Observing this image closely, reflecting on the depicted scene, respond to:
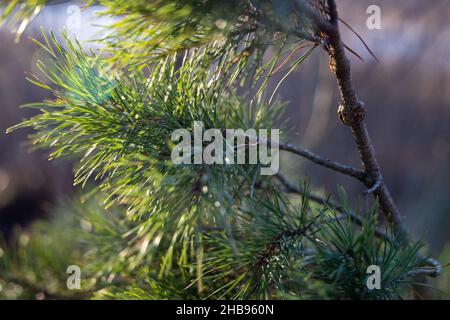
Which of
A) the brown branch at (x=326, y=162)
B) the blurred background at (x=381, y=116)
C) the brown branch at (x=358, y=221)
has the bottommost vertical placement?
the brown branch at (x=358, y=221)

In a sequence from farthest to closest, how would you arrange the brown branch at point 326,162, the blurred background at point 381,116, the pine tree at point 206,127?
the blurred background at point 381,116 → the brown branch at point 326,162 → the pine tree at point 206,127

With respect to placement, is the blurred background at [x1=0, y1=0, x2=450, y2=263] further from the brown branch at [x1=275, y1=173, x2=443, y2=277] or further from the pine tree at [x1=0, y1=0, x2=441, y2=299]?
the pine tree at [x1=0, y1=0, x2=441, y2=299]

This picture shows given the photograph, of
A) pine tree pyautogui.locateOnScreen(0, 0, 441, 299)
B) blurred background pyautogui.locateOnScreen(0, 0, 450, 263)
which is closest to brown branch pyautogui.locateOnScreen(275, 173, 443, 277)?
pine tree pyautogui.locateOnScreen(0, 0, 441, 299)

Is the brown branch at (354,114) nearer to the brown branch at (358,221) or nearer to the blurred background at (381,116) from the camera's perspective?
the brown branch at (358,221)

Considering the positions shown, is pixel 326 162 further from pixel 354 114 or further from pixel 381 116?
pixel 381 116

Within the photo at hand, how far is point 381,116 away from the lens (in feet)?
7.83

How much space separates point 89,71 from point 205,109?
102mm

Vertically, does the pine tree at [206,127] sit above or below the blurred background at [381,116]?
below

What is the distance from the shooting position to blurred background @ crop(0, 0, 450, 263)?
6.17 ft

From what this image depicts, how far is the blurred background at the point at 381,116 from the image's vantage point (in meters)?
1.88

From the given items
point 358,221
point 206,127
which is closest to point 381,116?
point 358,221

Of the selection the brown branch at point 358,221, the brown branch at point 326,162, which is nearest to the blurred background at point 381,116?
the brown branch at point 358,221
